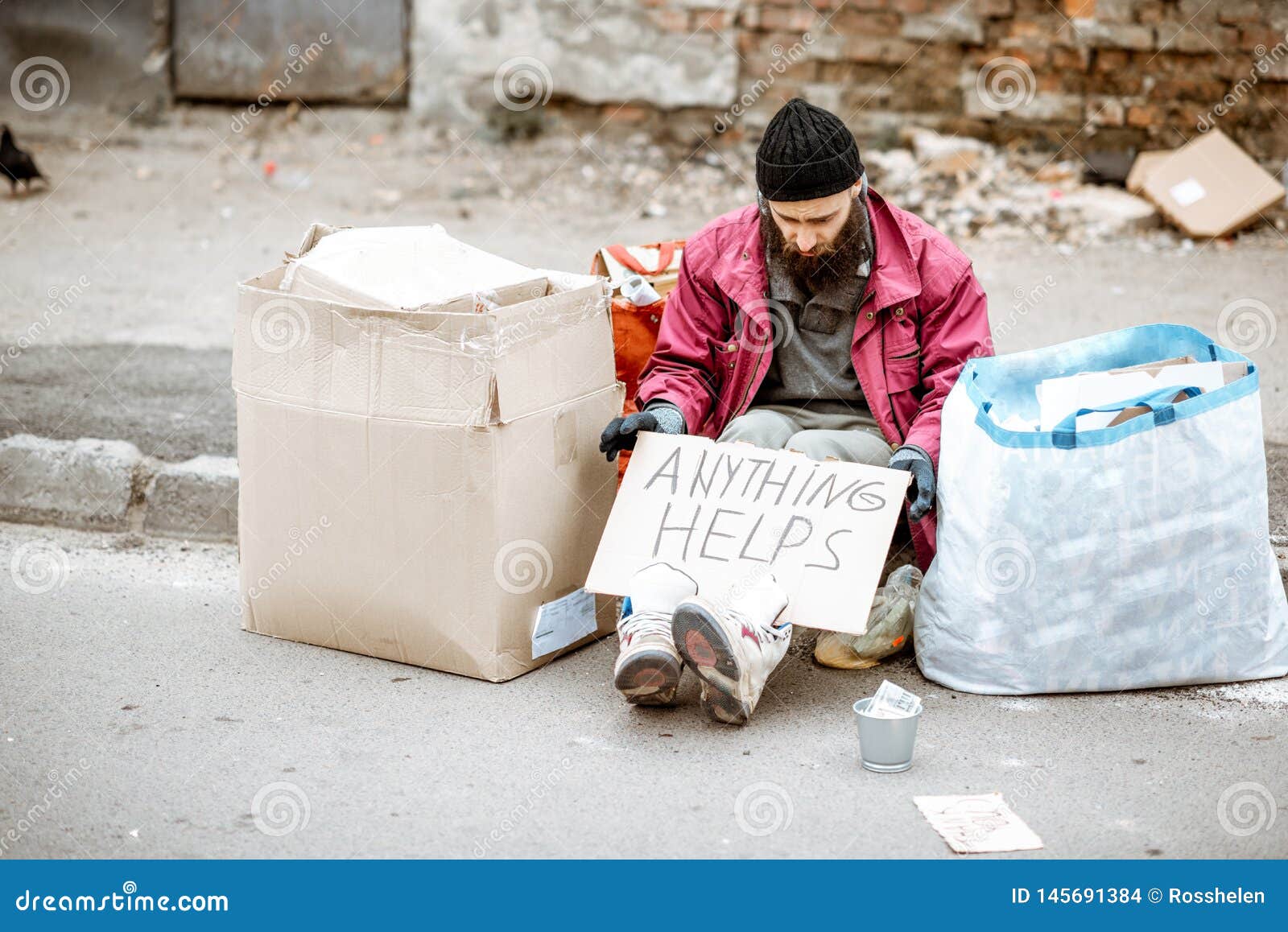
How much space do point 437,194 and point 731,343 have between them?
4.61 metres

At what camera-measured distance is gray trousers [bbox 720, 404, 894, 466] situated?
3.18 metres

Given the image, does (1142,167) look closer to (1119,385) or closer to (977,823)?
(1119,385)

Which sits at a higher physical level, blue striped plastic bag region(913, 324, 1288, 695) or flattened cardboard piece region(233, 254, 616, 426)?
flattened cardboard piece region(233, 254, 616, 426)

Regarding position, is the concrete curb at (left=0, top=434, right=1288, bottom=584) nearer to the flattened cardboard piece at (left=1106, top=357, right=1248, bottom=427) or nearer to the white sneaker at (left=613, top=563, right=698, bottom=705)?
the white sneaker at (left=613, top=563, right=698, bottom=705)

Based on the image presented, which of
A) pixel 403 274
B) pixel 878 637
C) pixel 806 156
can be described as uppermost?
pixel 806 156

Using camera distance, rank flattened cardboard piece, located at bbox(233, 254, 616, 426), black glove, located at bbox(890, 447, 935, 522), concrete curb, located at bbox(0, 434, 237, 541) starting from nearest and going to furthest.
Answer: flattened cardboard piece, located at bbox(233, 254, 616, 426) < black glove, located at bbox(890, 447, 935, 522) < concrete curb, located at bbox(0, 434, 237, 541)

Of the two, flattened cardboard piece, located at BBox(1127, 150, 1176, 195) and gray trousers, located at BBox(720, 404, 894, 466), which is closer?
gray trousers, located at BBox(720, 404, 894, 466)

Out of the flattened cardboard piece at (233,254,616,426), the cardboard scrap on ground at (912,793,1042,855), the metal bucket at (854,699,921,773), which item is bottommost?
the cardboard scrap on ground at (912,793,1042,855)

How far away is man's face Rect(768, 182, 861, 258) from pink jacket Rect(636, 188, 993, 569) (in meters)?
0.12

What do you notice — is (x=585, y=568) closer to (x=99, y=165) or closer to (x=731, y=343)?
(x=731, y=343)

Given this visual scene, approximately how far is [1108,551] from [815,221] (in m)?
0.94

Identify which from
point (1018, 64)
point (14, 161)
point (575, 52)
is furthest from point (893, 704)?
point (14, 161)

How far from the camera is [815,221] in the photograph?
3051 millimetres

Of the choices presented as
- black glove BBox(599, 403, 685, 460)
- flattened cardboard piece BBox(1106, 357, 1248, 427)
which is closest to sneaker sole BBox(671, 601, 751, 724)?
black glove BBox(599, 403, 685, 460)
